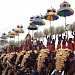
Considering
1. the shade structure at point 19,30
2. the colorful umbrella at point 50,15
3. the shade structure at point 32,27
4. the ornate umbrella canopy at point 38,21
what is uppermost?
the colorful umbrella at point 50,15

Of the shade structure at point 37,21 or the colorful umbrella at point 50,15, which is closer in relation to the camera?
the colorful umbrella at point 50,15

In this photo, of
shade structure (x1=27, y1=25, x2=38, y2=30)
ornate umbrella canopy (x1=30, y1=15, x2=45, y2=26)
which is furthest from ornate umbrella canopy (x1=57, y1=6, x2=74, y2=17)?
shade structure (x1=27, y1=25, x2=38, y2=30)

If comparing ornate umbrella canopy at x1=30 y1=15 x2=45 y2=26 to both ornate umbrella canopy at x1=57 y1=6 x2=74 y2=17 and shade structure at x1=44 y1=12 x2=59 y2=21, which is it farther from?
ornate umbrella canopy at x1=57 y1=6 x2=74 y2=17

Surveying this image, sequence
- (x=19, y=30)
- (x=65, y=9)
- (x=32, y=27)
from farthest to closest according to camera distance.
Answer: (x=19, y=30)
(x=32, y=27)
(x=65, y=9)

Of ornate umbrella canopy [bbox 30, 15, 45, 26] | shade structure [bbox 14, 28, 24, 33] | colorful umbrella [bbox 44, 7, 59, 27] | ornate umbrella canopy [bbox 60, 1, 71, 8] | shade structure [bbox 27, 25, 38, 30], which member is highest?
ornate umbrella canopy [bbox 60, 1, 71, 8]

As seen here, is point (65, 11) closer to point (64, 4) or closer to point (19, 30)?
point (64, 4)

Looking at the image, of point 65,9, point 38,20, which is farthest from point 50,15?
point 65,9

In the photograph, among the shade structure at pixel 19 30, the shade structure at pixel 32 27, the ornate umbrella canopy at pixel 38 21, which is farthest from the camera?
the shade structure at pixel 19 30

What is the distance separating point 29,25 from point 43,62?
5.73 meters

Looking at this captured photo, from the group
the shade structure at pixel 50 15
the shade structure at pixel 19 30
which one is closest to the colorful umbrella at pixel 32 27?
the shade structure at pixel 50 15

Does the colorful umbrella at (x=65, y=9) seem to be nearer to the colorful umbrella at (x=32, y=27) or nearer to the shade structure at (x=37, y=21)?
the shade structure at (x=37, y=21)

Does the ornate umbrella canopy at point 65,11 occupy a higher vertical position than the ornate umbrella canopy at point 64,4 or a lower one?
lower

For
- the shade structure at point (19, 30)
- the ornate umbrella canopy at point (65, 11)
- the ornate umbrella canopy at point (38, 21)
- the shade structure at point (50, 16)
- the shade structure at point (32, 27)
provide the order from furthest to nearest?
the shade structure at point (19, 30) → the shade structure at point (32, 27) → the ornate umbrella canopy at point (38, 21) → the shade structure at point (50, 16) → the ornate umbrella canopy at point (65, 11)

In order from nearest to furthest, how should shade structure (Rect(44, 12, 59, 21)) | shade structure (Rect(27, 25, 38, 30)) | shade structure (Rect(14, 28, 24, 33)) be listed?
shade structure (Rect(44, 12, 59, 21)) < shade structure (Rect(27, 25, 38, 30)) < shade structure (Rect(14, 28, 24, 33))
